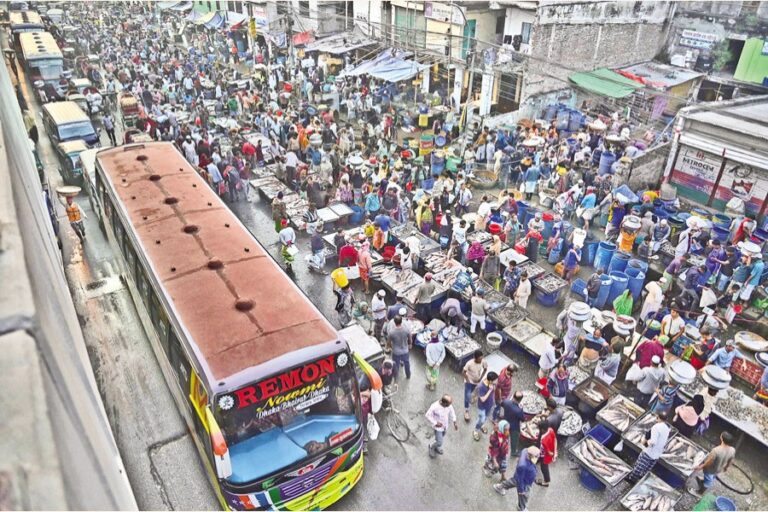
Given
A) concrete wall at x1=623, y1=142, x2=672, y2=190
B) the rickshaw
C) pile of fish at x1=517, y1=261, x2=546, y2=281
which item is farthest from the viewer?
the rickshaw

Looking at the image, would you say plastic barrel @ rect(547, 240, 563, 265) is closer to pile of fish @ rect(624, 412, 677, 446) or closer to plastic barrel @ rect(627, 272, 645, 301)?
plastic barrel @ rect(627, 272, 645, 301)

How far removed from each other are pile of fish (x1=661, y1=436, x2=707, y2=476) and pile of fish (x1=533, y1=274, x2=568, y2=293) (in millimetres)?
4846

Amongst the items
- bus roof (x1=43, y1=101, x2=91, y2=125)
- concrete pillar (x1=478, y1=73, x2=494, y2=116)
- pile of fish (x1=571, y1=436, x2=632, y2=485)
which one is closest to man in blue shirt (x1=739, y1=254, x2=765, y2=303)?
pile of fish (x1=571, y1=436, x2=632, y2=485)

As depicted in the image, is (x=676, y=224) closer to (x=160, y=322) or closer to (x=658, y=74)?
(x=658, y=74)

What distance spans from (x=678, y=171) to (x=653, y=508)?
13.6 meters

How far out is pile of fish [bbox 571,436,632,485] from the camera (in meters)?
8.93

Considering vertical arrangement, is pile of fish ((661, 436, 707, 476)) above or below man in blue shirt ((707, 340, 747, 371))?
below

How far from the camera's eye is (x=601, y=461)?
917 centimetres

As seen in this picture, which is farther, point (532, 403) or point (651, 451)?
point (532, 403)

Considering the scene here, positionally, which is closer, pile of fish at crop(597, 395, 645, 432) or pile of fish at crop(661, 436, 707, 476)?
pile of fish at crop(661, 436, 707, 476)

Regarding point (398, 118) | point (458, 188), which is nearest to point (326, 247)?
point (458, 188)

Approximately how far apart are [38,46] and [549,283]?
3096 cm

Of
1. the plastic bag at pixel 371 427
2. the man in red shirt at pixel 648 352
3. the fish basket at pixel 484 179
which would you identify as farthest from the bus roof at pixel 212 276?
the fish basket at pixel 484 179

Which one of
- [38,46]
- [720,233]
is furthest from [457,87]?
[38,46]
